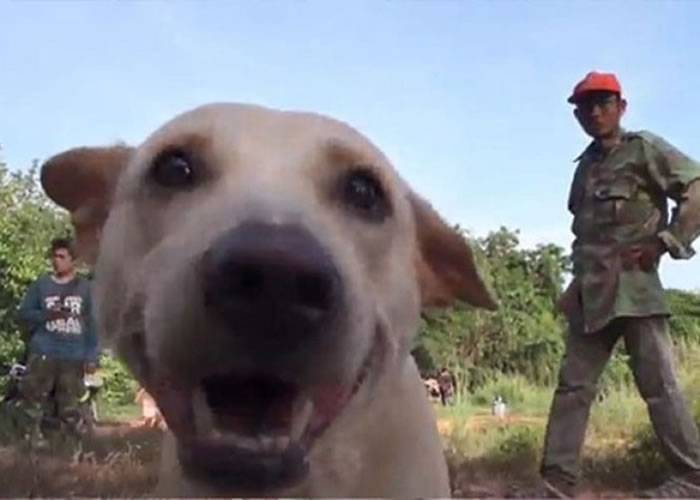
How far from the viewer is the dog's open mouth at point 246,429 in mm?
1535

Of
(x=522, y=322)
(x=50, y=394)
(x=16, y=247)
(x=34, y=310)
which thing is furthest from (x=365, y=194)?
(x=522, y=322)

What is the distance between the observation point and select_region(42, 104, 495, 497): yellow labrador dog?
4.78ft

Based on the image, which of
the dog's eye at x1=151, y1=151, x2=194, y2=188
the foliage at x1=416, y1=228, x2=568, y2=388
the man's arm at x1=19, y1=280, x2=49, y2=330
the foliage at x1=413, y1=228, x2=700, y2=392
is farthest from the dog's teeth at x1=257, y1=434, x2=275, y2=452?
the foliage at x1=416, y1=228, x2=568, y2=388

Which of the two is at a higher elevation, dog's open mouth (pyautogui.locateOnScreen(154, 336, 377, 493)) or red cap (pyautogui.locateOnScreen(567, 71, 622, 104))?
red cap (pyautogui.locateOnScreen(567, 71, 622, 104))

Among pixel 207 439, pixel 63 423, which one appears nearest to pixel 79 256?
pixel 207 439

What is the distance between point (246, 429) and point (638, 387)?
99.2 inches

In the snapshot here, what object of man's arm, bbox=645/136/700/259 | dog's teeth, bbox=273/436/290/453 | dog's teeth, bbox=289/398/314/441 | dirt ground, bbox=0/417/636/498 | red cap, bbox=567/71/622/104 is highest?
red cap, bbox=567/71/622/104

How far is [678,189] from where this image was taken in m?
3.63

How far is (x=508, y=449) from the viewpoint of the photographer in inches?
199

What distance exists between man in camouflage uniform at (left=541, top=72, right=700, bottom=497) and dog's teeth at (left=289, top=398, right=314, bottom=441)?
2235 millimetres

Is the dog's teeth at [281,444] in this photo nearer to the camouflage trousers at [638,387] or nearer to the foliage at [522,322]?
the camouflage trousers at [638,387]

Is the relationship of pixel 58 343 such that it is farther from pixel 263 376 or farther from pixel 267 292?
pixel 267 292

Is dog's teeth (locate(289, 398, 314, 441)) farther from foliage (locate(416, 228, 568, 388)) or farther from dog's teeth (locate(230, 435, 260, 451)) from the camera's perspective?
foliage (locate(416, 228, 568, 388))

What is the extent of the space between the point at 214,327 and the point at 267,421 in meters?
0.17
